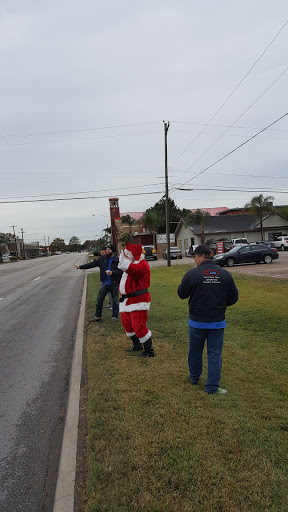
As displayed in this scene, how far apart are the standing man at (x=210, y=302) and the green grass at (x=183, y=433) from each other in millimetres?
342

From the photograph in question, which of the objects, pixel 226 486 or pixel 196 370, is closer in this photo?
pixel 226 486

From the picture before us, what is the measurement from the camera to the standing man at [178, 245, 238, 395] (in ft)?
13.3

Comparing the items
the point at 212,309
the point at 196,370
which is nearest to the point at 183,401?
the point at 196,370

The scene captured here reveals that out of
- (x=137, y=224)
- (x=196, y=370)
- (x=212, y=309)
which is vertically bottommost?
(x=196, y=370)

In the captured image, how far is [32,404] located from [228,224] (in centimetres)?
5165

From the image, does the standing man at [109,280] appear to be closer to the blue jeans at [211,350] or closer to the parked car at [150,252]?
the blue jeans at [211,350]

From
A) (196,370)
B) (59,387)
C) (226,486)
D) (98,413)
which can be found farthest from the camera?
(59,387)

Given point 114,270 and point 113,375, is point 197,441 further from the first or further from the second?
point 114,270

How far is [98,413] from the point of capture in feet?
12.4

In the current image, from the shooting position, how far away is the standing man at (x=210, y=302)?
4047 mm

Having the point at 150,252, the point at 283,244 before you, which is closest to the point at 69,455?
the point at 150,252

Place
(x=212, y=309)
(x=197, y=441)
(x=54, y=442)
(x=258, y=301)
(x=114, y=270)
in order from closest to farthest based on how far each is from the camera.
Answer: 1. (x=197, y=441)
2. (x=54, y=442)
3. (x=212, y=309)
4. (x=114, y=270)
5. (x=258, y=301)

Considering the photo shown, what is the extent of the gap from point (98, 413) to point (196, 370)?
1.27m

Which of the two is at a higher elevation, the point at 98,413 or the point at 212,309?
the point at 212,309
